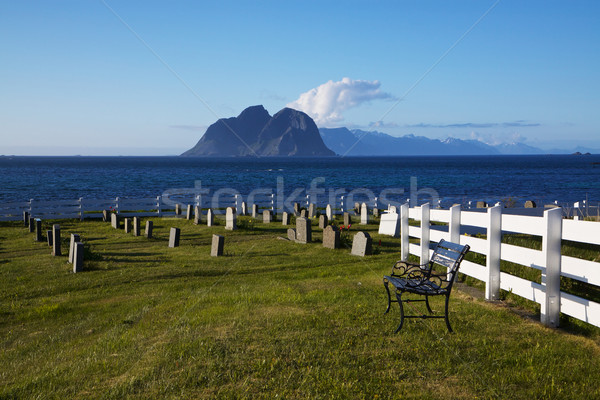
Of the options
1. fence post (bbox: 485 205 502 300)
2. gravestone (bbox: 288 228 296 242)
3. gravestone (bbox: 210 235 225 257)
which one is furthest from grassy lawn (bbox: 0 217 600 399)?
gravestone (bbox: 288 228 296 242)

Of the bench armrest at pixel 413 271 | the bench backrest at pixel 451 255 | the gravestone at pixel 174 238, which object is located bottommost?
the gravestone at pixel 174 238

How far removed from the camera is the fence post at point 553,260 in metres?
6.36

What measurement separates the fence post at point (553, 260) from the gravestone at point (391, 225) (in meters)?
12.5

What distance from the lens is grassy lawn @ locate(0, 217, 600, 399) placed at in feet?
15.9

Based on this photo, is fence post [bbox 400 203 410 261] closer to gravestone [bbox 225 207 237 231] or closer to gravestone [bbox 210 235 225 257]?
gravestone [bbox 210 235 225 257]

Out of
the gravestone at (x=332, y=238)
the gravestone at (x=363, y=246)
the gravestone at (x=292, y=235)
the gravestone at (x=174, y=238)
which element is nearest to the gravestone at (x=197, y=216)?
the gravestone at (x=174, y=238)

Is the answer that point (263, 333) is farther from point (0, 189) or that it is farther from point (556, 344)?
point (0, 189)

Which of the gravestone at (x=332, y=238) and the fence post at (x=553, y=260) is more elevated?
the fence post at (x=553, y=260)

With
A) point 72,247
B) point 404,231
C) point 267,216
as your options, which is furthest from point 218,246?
point 267,216

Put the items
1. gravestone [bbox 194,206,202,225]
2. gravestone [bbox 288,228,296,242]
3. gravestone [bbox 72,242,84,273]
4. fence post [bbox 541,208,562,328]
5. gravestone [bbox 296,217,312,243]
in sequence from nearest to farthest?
fence post [bbox 541,208,562,328], gravestone [bbox 72,242,84,273], gravestone [bbox 296,217,312,243], gravestone [bbox 288,228,296,242], gravestone [bbox 194,206,202,225]

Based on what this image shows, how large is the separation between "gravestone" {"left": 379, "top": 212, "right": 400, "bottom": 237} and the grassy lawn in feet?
24.9

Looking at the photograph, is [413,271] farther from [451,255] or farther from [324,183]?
[324,183]

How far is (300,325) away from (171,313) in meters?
2.56

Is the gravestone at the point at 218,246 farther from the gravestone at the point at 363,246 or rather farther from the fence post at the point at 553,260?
the fence post at the point at 553,260
